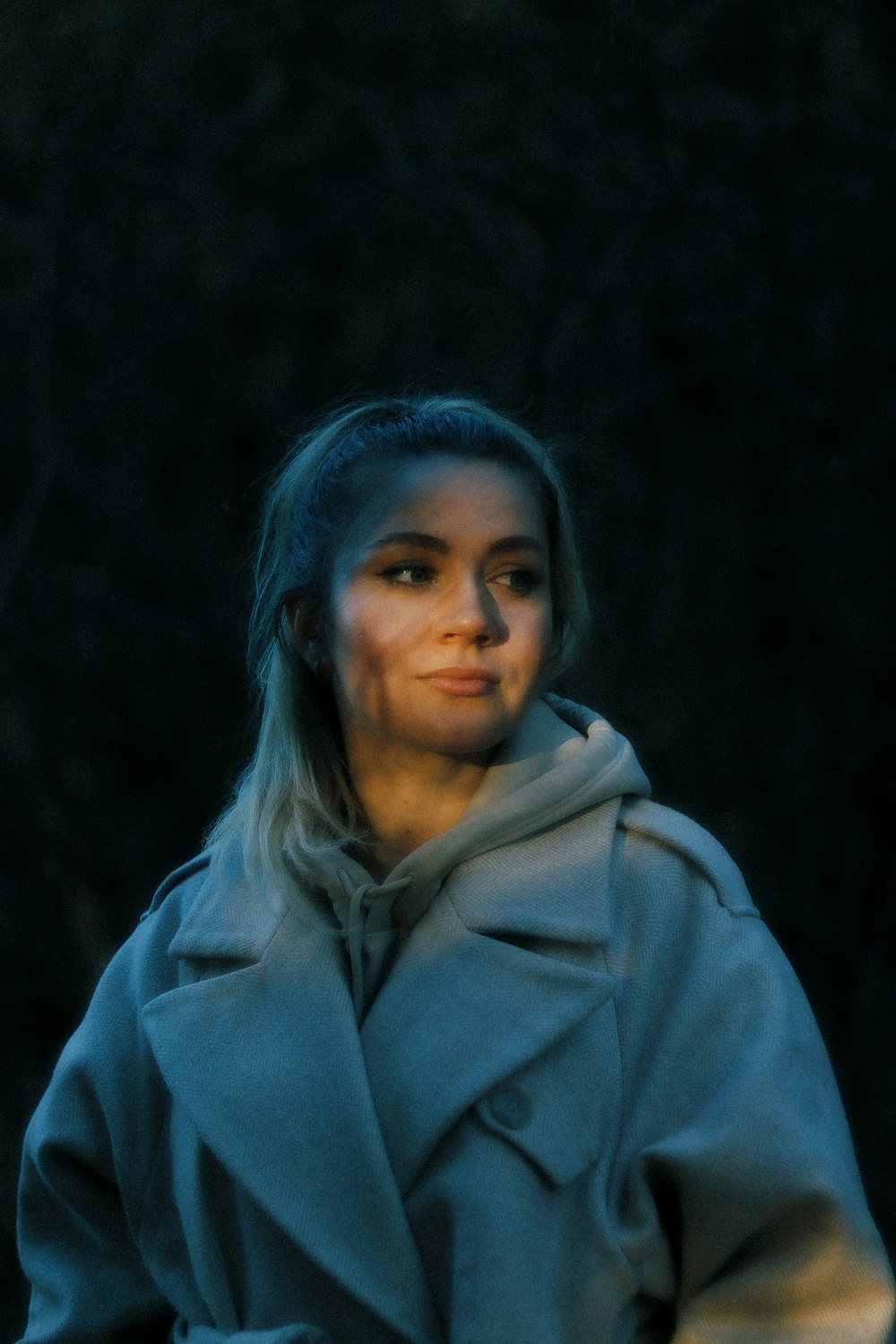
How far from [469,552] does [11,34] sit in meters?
2.28

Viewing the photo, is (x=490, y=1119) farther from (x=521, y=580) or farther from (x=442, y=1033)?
(x=521, y=580)

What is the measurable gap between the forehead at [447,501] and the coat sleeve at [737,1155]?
379 millimetres

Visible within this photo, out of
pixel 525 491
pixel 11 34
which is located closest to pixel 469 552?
pixel 525 491

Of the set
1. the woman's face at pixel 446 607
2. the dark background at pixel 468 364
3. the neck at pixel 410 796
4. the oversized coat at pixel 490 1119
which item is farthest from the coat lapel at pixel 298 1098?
the dark background at pixel 468 364

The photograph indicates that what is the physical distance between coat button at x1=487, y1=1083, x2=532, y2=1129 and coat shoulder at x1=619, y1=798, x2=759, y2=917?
0.25 m

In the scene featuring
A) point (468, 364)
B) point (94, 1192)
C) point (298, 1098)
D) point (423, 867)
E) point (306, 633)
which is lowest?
point (94, 1192)

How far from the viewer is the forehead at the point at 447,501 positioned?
5.08 ft

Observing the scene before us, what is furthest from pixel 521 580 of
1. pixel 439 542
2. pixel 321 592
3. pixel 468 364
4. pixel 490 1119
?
pixel 468 364

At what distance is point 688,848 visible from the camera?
157 centimetres

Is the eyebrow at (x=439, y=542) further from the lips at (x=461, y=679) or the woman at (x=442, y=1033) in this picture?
the lips at (x=461, y=679)

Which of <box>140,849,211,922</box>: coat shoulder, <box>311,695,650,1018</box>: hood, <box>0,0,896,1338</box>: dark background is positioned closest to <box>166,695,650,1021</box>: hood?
<box>311,695,650,1018</box>: hood

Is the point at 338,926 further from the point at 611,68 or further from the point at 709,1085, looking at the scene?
the point at 611,68

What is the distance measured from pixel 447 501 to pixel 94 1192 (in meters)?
0.73

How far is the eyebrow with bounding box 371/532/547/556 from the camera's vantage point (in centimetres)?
154
